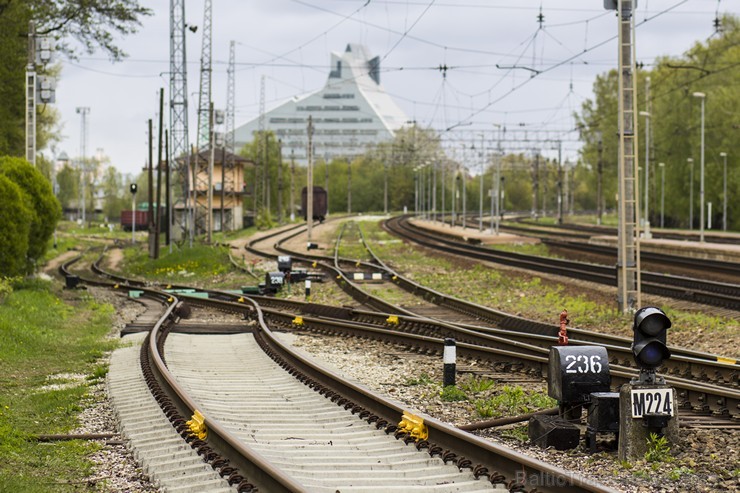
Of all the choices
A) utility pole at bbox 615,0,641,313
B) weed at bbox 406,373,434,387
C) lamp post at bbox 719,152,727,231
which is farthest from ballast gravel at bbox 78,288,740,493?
lamp post at bbox 719,152,727,231

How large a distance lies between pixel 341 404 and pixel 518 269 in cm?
2677

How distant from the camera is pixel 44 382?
14.7 m

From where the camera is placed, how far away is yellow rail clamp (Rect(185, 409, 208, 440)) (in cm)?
986

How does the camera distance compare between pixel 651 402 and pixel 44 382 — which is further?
pixel 44 382

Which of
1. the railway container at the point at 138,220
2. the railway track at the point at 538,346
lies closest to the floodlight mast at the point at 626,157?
the railway track at the point at 538,346

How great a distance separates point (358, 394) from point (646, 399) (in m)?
3.79

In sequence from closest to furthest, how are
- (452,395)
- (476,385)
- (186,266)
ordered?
1. (452,395)
2. (476,385)
3. (186,266)

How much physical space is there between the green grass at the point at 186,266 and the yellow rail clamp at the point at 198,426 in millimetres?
31286

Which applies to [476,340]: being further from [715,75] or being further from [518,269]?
[715,75]

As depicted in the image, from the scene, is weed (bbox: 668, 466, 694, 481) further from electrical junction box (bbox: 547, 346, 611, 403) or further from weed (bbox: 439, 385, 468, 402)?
weed (bbox: 439, 385, 468, 402)

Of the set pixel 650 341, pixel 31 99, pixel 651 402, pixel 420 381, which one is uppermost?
pixel 31 99

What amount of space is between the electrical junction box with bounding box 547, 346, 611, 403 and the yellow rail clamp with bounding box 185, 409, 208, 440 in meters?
3.49

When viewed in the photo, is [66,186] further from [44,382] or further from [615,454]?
[615,454]

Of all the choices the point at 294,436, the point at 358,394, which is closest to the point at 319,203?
the point at 358,394
